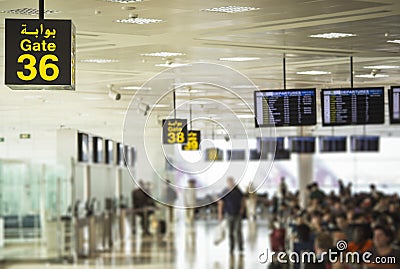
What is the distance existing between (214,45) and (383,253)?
342 cm

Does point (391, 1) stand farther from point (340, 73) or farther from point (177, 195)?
point (177, 195)

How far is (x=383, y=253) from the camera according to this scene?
12719 mm

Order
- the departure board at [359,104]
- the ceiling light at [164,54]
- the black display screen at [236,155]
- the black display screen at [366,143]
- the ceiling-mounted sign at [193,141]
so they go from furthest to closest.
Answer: the black display screen at [366,143] < the ceiling-mounted sign at [193,141] < the ceiling light at [164,54] < the departure board at [359,104] < the black display screen at [236,155]

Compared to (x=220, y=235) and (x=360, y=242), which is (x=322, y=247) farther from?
(x=220, y=235)

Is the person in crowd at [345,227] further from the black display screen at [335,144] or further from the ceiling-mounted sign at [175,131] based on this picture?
the black display screen at [335,144]

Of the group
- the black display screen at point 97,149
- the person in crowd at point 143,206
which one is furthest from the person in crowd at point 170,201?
the black display screen at point 97,149

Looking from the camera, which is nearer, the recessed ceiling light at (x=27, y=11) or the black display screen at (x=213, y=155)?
the recessed ceiling light at (x=27, y=11)

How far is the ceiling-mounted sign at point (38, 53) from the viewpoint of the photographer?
8.53m

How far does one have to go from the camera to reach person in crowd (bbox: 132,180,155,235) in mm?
30547

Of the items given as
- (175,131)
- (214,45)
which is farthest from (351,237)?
(214,45)

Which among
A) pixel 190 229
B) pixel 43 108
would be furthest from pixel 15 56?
pixel 190 229

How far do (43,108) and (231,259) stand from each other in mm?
5121

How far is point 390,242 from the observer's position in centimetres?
1294

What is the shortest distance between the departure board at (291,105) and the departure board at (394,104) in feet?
3.40
